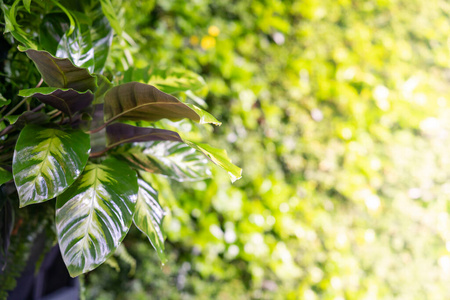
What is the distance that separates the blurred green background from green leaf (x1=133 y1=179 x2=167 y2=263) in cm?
36

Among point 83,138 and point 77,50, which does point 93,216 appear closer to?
point 83,138

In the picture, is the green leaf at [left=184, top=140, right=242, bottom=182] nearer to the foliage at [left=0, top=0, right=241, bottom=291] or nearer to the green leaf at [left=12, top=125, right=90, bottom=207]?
the foliage at [left=0, top=0, right=241, bottom=291]

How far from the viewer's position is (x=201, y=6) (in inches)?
51.1

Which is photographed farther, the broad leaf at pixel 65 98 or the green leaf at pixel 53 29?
the green leaf at pixel 53 29

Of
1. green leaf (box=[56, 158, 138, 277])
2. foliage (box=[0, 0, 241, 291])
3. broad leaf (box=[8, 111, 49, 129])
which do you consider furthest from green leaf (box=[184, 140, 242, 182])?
broad leaf (box=[8, 111, 49, 129])

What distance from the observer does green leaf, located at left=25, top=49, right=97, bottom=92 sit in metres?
0.41

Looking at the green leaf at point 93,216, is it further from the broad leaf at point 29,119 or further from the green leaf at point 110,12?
the green leaf at point 110,12

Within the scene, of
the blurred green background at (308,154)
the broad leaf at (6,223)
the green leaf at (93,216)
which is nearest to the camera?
the green leaf at (93,216)

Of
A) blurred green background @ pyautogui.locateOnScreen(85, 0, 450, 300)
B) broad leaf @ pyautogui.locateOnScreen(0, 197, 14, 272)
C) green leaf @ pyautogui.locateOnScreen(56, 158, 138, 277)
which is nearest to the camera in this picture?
green leaf @ pyautogui.locateOnScreen(56, 158, 138, 277)

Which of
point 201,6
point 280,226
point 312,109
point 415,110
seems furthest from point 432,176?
point 201,6

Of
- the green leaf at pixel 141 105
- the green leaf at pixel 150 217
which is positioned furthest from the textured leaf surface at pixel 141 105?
the green leaf at pixel 150 217

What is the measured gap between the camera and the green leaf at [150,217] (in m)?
0.46

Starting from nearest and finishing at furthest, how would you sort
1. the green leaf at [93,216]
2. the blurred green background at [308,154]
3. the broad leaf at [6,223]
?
1. the green leaf at [93,216]
2. the broad leaf at [6,223]
3. the blurred green background at [308,154]

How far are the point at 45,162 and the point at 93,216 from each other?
0.27ft
